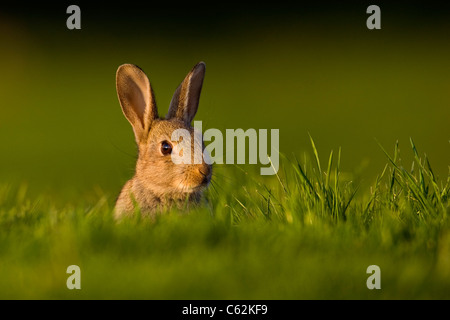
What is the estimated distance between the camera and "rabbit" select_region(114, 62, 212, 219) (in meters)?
5.53

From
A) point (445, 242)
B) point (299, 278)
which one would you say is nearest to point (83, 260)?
point (299, 278)

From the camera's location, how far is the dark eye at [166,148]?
5797 mm

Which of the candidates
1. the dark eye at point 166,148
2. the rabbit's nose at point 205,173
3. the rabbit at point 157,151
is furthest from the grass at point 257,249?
the dark eye at point 166,148

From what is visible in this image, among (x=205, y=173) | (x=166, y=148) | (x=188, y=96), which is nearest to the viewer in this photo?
(x=205, y=173)

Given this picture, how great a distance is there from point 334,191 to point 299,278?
1050 millimetres

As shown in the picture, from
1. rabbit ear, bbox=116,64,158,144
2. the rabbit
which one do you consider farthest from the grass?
rabbit ear, bbox=116,64,158,144

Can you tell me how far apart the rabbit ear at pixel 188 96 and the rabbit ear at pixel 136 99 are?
19 cm

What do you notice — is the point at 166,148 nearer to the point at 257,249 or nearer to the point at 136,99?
the point at 136,99

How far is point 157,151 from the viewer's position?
5844 millimetres

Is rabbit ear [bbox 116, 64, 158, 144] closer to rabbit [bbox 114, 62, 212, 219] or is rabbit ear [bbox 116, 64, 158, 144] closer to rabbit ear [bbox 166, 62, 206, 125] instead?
rabbit [bbox 114, 62, 212, 219]

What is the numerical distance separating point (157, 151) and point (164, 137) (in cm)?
13

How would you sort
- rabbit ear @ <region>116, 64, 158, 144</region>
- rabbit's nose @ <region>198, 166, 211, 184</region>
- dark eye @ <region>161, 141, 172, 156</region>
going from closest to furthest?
rabbit's nose @ <region>198, 166, 211, 184</region> < dark eye @ <region>161, 141, 172, 156</region> < rabbit ear @ <region>116, 64, 158, 144</region>

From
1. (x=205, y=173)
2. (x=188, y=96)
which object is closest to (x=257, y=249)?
(x=205, y=173)

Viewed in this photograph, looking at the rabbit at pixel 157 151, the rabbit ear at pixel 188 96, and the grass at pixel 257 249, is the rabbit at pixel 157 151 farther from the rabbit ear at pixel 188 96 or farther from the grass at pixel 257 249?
the grass at pixel 257 249
